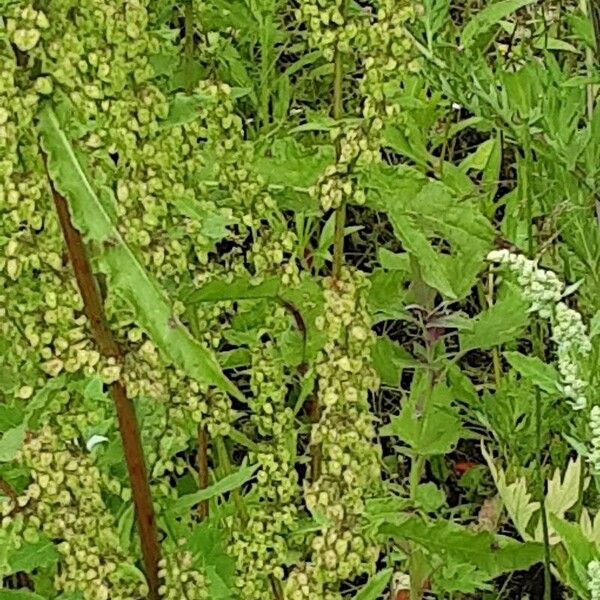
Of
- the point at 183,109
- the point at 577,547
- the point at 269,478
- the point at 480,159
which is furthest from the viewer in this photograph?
the point at 480,159

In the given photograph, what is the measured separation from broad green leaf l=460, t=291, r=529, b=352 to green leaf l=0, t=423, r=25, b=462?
0.69m

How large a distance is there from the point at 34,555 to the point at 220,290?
13.0 inches

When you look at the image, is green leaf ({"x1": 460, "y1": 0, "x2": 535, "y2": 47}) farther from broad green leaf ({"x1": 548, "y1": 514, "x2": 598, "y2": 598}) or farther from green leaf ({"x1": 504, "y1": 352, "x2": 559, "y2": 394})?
broad green leaf ({"x1": 548, "y1": 514, "x2": 598, "y2": 598})

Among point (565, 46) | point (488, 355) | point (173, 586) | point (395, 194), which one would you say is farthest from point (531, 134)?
point (488, 355)

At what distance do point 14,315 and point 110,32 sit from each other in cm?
23

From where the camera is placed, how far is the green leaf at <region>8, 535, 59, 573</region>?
4.09 feet

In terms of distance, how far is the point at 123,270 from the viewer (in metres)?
0.93

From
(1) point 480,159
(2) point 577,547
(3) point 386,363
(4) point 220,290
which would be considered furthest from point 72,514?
(1) point 480,159

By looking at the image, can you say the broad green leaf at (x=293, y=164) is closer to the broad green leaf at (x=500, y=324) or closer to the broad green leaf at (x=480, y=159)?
the broad green leaf at (x=500, y=324)

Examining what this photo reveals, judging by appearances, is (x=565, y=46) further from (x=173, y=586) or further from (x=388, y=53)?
(x=173, y=586)

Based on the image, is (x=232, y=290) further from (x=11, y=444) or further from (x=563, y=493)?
(x=563, y=493)

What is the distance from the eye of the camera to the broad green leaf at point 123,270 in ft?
2.99


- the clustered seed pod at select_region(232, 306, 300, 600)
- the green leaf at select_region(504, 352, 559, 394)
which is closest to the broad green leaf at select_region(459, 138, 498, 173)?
the green leaf at select_region(504, 352, 559, 394)

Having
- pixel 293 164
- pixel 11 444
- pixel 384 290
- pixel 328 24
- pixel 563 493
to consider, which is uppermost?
pixel 328 24
